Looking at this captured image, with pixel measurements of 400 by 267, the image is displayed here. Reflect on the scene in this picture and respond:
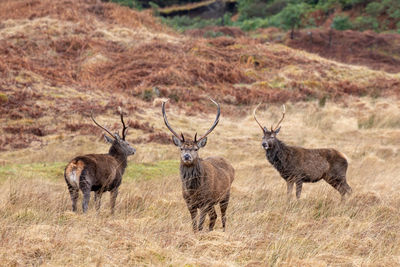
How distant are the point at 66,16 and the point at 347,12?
119ft

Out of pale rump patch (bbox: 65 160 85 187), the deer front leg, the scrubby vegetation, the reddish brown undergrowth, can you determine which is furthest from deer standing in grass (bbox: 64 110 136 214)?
the scrubby vegetation

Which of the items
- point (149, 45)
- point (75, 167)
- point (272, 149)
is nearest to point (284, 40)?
point (149, 45)

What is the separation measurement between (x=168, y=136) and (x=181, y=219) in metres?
11.0

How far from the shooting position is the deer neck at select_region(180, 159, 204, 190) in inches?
303

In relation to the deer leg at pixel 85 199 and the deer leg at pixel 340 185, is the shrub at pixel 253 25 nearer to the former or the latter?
the deer leg at pixel 340 185

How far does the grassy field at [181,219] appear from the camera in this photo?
6.05m

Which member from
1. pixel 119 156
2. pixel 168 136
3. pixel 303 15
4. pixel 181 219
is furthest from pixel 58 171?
pixel 303 15

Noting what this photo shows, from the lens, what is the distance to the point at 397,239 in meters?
7.34

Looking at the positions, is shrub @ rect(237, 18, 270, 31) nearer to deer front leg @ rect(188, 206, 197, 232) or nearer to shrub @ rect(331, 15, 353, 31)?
shrub @ rect(331, 15, 353, 31)

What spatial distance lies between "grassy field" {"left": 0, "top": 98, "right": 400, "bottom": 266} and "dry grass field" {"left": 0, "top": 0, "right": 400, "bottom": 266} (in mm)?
34

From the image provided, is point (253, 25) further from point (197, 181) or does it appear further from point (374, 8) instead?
point (197, 181)

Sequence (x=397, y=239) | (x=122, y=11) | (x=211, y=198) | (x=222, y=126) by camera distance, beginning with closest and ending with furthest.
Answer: (x=397, y=239) < (x=211, y=198) < (x=222, y=126) < (x=122, y=11)

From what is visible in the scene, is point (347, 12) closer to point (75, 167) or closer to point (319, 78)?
point (319, 78)

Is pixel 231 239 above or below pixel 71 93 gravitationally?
above
